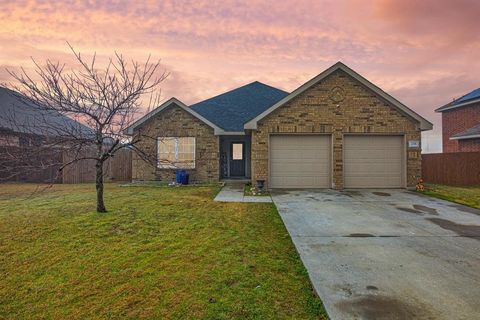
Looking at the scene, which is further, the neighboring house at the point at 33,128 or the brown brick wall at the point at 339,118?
the brown brick wall at the point at 339,118

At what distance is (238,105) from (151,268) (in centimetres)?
1685

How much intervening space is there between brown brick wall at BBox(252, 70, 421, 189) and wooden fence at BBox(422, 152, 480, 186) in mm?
4626

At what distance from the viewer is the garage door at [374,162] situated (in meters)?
12.5

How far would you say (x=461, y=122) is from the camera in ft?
78.3

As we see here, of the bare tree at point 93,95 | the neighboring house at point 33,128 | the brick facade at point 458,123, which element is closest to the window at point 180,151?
the neighboring house at point 33,128

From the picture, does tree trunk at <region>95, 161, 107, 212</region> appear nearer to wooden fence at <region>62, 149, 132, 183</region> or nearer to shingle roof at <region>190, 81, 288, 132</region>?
shingle roof at <region>190, 81, 288, 132</region>

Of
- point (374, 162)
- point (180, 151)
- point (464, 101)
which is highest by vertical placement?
point (464, 101)

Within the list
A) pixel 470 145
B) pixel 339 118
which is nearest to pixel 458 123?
pixel 470 145

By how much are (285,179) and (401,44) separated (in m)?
8.77

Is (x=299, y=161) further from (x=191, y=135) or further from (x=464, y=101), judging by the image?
(x=464, y=101)

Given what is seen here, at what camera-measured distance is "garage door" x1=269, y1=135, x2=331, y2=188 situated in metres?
12.5

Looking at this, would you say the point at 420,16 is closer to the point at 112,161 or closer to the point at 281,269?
the point at 281,269

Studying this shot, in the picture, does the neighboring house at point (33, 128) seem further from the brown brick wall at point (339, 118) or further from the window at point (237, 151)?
the window at point (237, 151)

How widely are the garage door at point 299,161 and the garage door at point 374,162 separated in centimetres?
100
